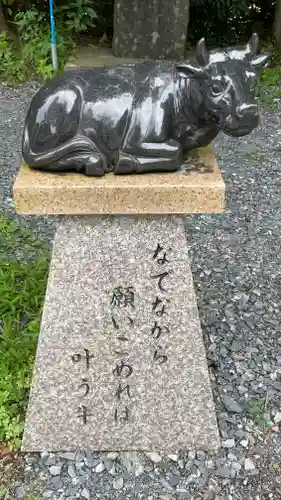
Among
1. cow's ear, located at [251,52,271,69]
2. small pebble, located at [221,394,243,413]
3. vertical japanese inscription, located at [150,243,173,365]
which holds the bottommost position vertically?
small pebble, located at [221,394,243,413]

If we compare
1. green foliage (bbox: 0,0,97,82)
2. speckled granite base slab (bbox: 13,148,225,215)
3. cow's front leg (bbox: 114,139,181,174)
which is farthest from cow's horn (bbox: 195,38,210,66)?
green foliage (bbox: 0,0,97,82)

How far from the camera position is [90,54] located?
251 inches

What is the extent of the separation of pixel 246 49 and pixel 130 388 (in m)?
1.41

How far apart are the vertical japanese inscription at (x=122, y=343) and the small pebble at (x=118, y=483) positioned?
0.23 metres

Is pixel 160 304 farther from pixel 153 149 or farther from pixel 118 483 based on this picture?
pixel 118 483

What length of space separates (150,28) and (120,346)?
4.53 m

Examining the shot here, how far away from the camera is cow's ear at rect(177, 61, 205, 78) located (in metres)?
1.88

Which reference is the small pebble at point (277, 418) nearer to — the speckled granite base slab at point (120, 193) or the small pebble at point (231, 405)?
the small pebble at point (231, 405)

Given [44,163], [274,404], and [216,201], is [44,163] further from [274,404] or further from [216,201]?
[274,404]

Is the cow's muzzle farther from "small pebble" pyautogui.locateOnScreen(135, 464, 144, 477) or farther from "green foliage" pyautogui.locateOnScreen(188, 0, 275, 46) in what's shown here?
"green foliage" pyautogui.locateOnScreen(188, 0, 275, 46)

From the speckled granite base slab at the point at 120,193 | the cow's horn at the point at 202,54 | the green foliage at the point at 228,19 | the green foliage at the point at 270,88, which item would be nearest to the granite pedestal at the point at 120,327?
the speckled granite base slab at the point at 120,193

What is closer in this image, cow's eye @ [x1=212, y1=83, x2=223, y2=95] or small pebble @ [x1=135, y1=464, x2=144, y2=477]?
cow's eye @ [x1=212, y1=83, x2=223, y2=95]

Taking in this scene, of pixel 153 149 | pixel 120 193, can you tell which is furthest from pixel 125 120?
pixel 120 193

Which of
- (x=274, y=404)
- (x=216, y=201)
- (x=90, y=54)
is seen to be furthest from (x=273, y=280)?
(x=90, y=54)
